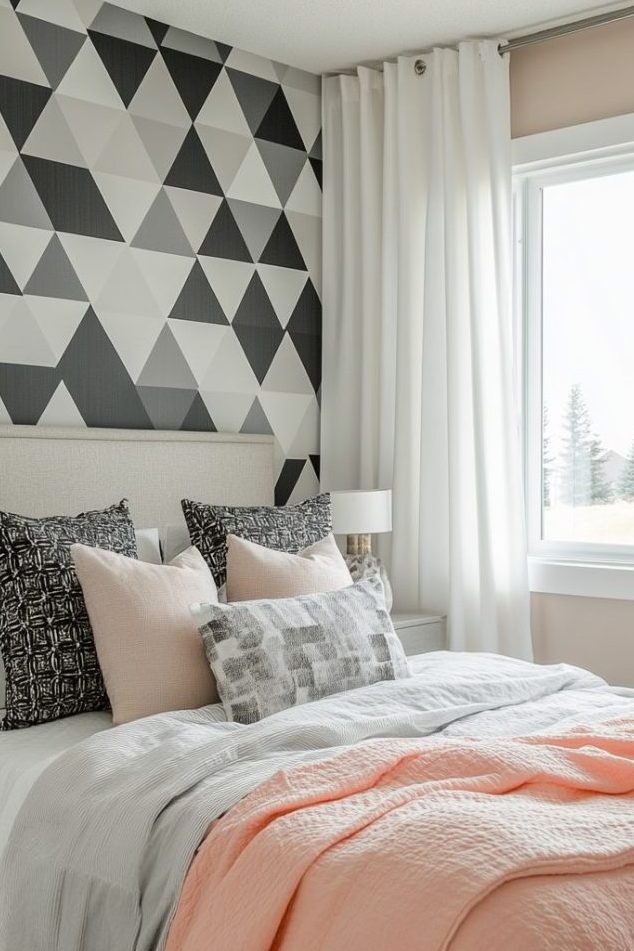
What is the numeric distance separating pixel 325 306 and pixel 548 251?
902mm

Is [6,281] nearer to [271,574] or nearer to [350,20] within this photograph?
[271,574]

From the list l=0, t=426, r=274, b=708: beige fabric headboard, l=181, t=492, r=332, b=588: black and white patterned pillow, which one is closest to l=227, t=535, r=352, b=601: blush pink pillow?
l=181, t=492, r=332, b=588: black and white patterned pillow

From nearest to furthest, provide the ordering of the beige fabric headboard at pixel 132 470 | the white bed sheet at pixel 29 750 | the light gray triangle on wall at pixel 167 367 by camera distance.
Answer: the white bed sheet at pixel 29 750 → the beige fabric headboard at pixel 132 470 → the light gray triangle on wall at pixel 167 367

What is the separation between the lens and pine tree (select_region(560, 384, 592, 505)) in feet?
12.5

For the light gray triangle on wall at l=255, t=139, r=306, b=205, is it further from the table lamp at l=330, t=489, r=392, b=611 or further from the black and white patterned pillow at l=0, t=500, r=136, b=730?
the black and white patterned pillow at l=0, t=500, r=136, b=730

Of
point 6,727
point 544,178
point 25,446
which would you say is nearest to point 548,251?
point 544,178

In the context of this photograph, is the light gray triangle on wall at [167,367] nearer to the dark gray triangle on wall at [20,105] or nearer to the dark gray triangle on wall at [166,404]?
the dark gray triangle on wall at [166,404]

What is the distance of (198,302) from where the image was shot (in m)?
3.74

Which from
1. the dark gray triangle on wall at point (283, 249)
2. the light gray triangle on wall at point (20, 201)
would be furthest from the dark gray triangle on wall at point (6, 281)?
the dark gray triangle on wall at point (283, 249)

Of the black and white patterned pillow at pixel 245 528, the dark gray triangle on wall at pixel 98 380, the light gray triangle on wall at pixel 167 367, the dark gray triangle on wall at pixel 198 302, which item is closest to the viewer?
the black and white patterned pillow at pixel 245 528

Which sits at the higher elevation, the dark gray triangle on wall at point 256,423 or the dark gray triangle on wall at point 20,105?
the dark gray triangle on wall at point 20,105

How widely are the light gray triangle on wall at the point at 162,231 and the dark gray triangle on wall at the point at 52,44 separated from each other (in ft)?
1.68

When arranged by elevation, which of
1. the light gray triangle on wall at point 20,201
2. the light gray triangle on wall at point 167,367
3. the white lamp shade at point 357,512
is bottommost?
the white lamp shade at point 357,512

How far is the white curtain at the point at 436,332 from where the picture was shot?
148 inches
